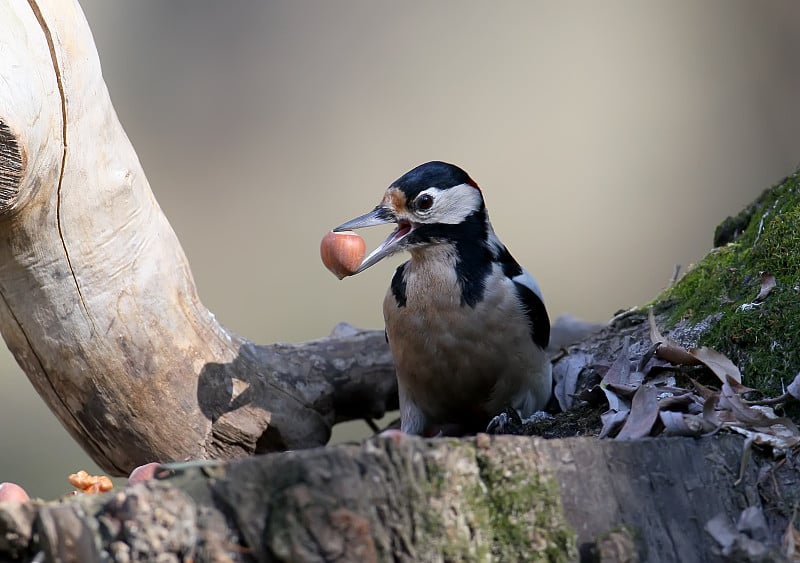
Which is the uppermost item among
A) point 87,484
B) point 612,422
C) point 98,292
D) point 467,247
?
point 98,292

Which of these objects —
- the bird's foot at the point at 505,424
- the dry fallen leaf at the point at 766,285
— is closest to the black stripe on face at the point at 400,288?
the bird's foot at the point at 505,424

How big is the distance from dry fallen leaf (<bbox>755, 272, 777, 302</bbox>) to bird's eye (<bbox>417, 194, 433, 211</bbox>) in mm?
1379

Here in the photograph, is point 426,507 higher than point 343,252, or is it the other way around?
point 343,252

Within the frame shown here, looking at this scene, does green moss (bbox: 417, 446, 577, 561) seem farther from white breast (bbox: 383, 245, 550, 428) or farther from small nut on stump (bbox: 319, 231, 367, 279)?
small nut on stump (bbox: 319, 231, 367, 279)

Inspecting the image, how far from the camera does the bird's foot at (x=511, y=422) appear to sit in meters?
4.15

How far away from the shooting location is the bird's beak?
4.17 metres

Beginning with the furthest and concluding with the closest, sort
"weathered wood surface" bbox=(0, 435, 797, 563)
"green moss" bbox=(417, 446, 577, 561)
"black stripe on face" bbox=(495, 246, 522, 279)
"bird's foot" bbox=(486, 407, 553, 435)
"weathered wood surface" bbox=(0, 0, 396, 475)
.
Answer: "black stripe on face" bbox=(495, 246, 522, 279)
"bird's foot" bbox=(486, 407, 553, 435)
"weathered wood surface" bbox=(0, 0, 396, 475)
"green moss" bbox=(417, 446, 577, 561)
"weathered wood surface" bbox=(0, 435, 797, 563)

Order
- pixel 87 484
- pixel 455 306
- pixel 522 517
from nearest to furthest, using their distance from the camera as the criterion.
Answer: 1. pixel 522 517
2. pixel 87 484
3. pixel 455 306

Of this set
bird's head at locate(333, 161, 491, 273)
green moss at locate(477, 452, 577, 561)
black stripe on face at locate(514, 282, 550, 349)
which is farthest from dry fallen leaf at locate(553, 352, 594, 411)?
green moss at locate(477, 452, 577, 561)

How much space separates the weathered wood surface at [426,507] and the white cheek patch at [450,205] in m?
1.81

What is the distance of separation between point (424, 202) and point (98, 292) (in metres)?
1.39

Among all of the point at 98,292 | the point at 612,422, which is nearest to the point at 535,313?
the point at 612,422

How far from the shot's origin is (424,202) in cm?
424

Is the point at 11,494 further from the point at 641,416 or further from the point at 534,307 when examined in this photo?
the point at 534,307
